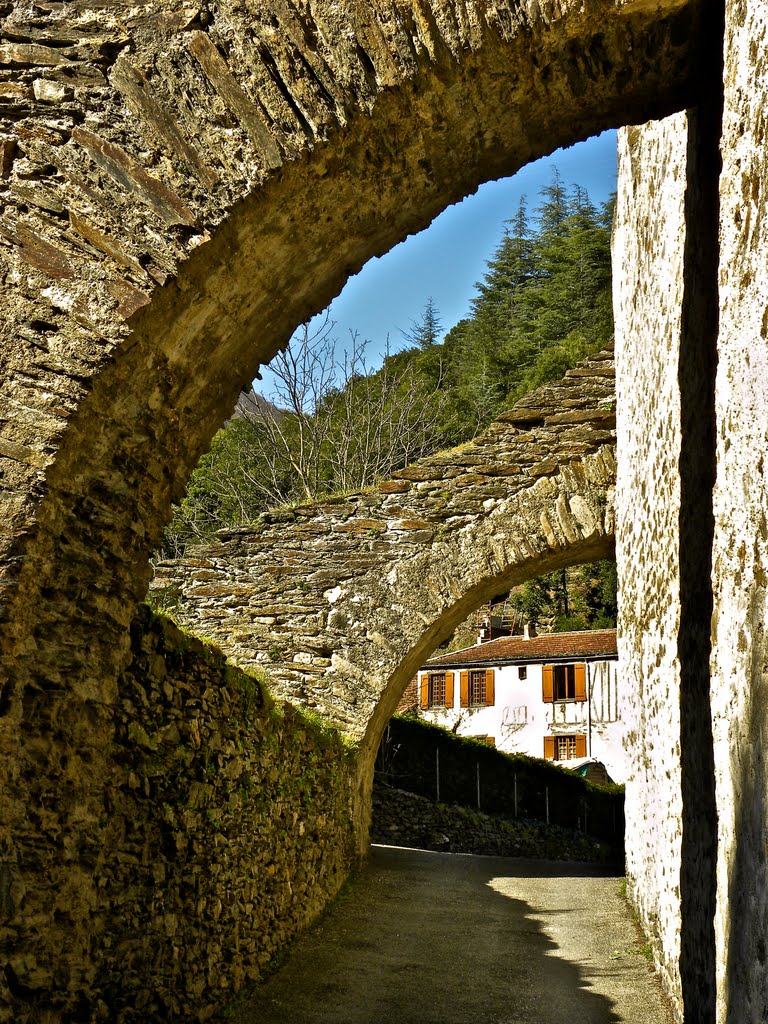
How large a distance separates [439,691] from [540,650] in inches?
138

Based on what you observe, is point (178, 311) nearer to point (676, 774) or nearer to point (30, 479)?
point (30, 479)

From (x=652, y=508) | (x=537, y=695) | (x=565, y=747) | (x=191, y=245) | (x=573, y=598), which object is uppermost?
(x=573, y=598)

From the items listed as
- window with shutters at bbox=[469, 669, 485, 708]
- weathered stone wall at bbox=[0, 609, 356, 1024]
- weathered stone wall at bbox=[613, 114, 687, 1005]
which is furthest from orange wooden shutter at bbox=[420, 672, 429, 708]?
weathered stone wall at bbox=[0, 609, 356, 1024]

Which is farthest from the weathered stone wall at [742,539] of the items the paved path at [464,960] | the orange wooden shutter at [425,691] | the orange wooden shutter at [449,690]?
the orange wooden shutter at [425,691]

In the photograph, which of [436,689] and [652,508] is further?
[436,689]

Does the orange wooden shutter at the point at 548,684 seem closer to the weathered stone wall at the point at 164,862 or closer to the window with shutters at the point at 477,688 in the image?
the window with shutters at the point at 477,688

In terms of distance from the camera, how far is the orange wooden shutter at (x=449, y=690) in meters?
29.7

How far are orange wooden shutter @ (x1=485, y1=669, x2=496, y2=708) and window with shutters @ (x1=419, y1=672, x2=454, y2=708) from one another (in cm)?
111

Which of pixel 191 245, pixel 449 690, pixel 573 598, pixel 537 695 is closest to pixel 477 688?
pixel 449 690

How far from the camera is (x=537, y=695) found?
28.3m

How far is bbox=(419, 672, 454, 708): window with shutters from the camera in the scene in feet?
97.6

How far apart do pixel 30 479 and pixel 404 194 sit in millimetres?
1547

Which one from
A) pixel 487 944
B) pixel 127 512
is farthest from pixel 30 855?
pixel 487 944

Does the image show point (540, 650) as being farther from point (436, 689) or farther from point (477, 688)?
point (436, 689)
